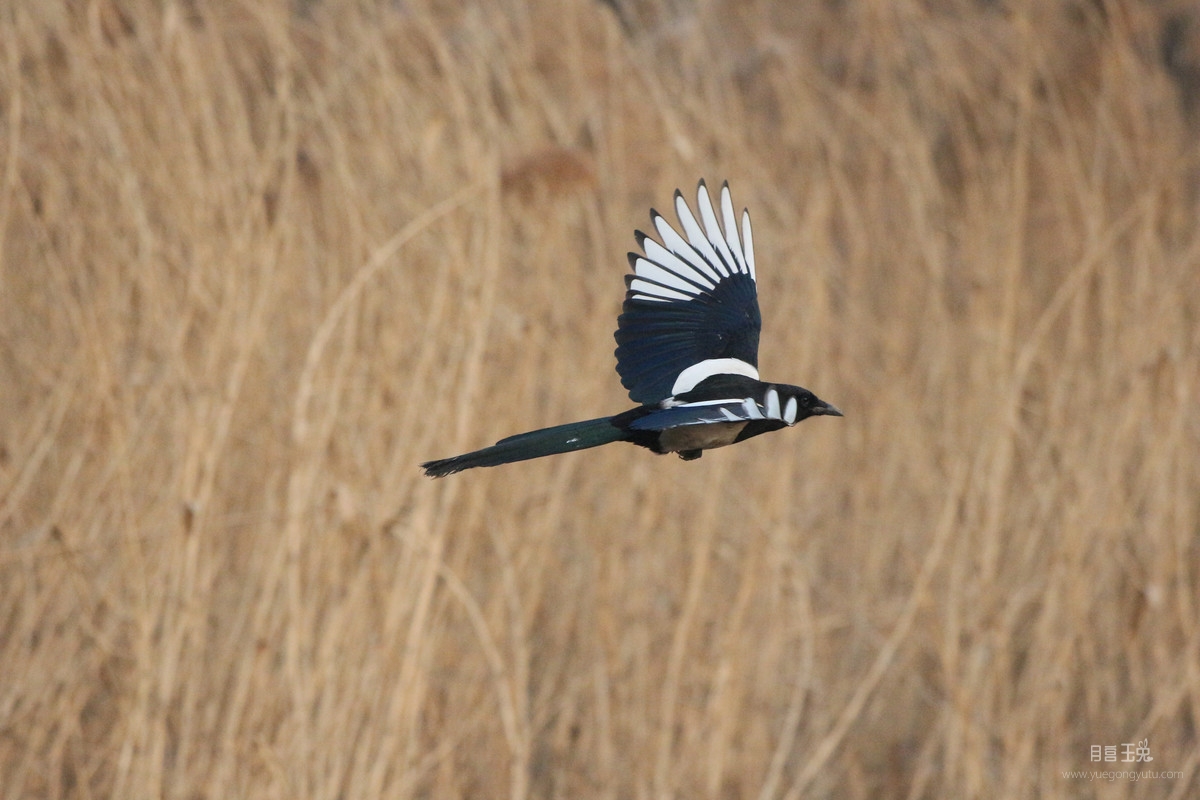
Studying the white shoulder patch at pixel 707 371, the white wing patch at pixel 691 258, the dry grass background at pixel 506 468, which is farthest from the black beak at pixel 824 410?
the dry grass background at pixel 506 468

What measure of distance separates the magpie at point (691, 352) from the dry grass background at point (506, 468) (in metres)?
0.23

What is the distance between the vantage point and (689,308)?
1.22m

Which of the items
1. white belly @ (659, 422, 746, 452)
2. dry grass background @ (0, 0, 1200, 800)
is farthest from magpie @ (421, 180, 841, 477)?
dry grass background @ (0, 0, 1200, 800)

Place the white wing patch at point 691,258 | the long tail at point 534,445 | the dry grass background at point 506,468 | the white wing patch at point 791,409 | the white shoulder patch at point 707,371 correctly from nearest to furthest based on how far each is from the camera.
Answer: the long tail at point 534,445 → the white wing patch at point 791,409 → the white shoulder patch at point 707,371 → the white wing patch at point 691,258 → the dry grass background at point 506,468

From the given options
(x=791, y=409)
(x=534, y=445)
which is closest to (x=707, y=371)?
(x=791, y=409)

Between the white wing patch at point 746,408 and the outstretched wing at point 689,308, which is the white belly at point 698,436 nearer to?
the white wing patch at point 746,408

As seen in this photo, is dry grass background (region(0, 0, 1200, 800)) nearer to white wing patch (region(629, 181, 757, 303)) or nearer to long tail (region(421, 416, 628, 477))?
white wing patch (region(629, 181, 757, 303))

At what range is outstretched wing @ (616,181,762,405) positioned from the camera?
1133 millimetres

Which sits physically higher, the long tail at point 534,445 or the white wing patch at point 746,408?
the white wing patch at point 746,408

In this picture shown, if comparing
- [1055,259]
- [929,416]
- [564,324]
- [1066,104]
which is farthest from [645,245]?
[1066,104]

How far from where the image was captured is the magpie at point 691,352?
88 cm

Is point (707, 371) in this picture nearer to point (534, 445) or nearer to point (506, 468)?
point (534, 445)

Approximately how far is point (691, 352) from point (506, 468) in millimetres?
678

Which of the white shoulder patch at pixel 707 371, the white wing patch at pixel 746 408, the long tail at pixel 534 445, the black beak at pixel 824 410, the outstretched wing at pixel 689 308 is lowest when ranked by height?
the long tail at pixel 534 445
